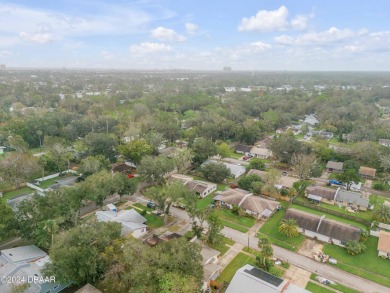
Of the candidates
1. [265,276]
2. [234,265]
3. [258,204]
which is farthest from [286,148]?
[265,276]

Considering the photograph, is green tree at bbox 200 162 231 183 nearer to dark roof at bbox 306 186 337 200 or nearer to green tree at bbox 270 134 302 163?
dark roof at bbox 306 186 337 200

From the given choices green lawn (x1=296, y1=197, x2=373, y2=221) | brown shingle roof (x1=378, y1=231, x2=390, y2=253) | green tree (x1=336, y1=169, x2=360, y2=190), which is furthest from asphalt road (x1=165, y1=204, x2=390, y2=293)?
green tree (x1=336, y1=169, x2=360, y2=190)

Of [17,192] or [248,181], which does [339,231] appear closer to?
[248,181]

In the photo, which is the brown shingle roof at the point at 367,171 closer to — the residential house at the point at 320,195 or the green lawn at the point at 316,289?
the residential house at the point at 320,195

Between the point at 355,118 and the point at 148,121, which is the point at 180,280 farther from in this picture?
the point at 355,118

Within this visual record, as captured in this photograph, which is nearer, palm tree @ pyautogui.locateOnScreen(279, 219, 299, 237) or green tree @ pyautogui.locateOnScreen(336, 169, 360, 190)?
palm tree @ pyautogui.locateOnScreen(279, 219, 299, 237)

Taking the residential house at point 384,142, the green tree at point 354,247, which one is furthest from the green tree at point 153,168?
the residential house at point 384,142
